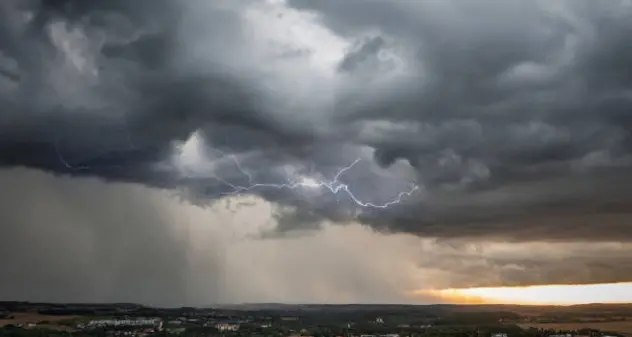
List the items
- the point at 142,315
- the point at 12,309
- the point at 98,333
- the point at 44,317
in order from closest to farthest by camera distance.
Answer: the point at 98,333, the point at 44,317, the point at 12,309, the point at 142,315

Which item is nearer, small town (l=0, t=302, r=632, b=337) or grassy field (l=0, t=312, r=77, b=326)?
small town (l=0, t=302, r=632, b=337)

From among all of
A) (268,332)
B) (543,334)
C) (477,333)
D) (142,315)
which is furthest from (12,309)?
(543,334)

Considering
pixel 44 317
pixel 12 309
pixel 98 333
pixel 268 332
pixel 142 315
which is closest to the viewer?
pixel 98 333

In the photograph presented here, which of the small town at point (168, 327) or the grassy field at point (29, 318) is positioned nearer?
the small town at point (168, 327)

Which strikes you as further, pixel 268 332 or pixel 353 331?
pixel 353 331

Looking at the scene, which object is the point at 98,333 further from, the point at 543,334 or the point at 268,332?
the point at 543,334

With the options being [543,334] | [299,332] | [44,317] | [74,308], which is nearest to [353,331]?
[299,332]
